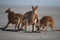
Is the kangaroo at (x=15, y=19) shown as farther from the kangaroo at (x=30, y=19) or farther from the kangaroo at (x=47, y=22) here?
the kangaroo at (x=47, y=22)

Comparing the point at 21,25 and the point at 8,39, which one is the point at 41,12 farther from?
the point at 8,39

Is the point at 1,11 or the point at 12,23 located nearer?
the point at 12,23

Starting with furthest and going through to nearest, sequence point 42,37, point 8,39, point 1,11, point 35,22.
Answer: point 1,11
point 35,22
point 42,37
point 8,39

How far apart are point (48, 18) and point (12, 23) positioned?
30 centimetres

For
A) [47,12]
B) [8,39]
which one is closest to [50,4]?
[47,12]

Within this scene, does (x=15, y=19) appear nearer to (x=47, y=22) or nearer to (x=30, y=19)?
(x=30, y=19)

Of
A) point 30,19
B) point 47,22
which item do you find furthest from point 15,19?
point 47,22

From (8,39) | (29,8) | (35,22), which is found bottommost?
(8,39)

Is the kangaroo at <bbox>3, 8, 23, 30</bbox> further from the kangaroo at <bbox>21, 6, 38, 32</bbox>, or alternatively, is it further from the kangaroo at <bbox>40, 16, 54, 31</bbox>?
the kangaroo at <bbox>40, 16, 54, 31</bbox>

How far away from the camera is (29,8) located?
2.27 meters

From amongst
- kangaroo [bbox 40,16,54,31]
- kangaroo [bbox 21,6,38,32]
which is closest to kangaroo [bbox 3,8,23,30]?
kangaroo [bbox 21,6,38,32]

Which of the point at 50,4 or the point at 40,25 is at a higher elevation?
the point at 50,4

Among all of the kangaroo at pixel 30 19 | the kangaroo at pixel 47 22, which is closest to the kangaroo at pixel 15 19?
the kangaroo at pixel 30 19

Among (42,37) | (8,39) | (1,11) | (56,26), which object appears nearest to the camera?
(8,39)
